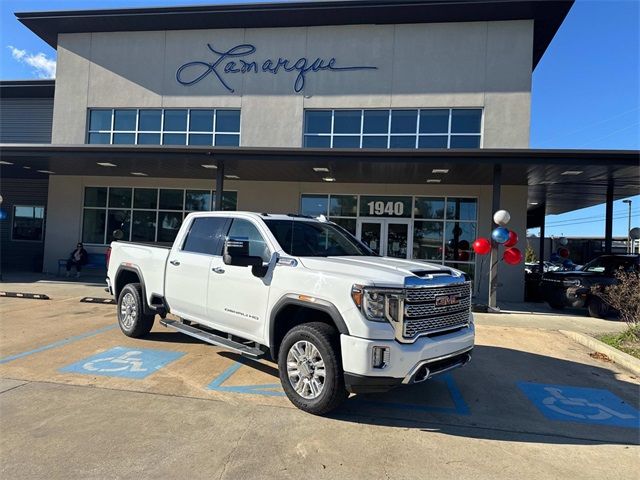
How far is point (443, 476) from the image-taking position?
11.3 ft

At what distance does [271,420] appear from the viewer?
4312 millimetres

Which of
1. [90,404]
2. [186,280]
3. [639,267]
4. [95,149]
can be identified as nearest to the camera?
[90,404]

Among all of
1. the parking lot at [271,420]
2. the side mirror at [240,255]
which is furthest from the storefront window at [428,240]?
the side mirror at [240,255]

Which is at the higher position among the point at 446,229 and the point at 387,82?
the point at 387,82

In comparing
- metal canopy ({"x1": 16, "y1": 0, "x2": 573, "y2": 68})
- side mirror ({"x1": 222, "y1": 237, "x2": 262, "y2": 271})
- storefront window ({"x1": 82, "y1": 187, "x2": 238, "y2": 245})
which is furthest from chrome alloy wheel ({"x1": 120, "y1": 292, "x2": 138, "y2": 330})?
metal canopy ({"x1": 16, "y1": 0, "x2": 573, "y2": 68})

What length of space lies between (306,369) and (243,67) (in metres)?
15.0

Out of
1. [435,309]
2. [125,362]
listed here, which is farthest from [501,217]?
[125,362]

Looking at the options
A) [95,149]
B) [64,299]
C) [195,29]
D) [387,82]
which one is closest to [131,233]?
[95,149]

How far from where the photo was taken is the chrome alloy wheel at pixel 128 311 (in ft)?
23.3

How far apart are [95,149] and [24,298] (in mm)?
4426

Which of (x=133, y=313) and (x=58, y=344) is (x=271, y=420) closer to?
(x=133, y=313)

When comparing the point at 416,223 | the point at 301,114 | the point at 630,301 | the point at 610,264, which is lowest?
the point at 630,301

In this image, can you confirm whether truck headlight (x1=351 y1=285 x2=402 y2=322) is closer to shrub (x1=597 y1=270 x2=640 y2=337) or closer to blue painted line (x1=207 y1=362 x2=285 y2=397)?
blue painted line (x1=207 y1=362 x2=285 y2=397)

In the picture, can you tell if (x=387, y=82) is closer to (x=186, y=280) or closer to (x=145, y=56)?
(x=145, y=56)
